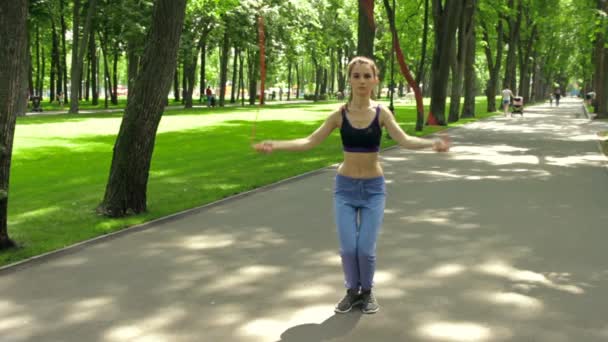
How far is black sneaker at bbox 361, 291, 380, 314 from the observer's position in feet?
17.0

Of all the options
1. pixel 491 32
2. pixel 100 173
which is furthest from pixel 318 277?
pixel 491 32

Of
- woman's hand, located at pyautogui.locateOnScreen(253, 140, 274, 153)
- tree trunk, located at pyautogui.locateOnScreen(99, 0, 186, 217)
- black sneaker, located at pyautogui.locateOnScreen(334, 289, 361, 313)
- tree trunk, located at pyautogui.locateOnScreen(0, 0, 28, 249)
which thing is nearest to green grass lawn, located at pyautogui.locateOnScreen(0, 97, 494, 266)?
tree trunk, located at pyautogui.locateOnScreen(99, 0, 186, 217)

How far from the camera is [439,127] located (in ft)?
95.6

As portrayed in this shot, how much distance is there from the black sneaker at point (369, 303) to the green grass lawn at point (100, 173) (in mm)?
3618

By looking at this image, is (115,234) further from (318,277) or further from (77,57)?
(77,57)

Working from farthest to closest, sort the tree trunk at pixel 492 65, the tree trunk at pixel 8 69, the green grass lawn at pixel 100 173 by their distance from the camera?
the tree trunk at pixel 492 65 → the green grass lawn at pixel 100 173 → the tree trunk at pixel 8 69

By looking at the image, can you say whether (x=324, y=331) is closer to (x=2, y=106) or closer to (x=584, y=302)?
(x=584, y=302)

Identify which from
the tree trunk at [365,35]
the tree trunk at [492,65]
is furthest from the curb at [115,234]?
the tree trunk at [492,65]

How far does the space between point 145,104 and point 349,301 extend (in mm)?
4892

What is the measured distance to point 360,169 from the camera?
510cm

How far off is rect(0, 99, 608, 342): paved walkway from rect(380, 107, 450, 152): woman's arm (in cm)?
119

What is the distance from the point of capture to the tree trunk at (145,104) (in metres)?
9.10

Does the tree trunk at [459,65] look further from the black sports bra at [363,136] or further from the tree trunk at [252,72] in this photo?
the black sports bra at [363,136]

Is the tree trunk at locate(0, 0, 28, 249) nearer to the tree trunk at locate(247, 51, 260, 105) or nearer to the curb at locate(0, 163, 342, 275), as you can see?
the curb at locate(0, 163, 342, 275)
